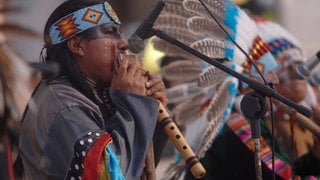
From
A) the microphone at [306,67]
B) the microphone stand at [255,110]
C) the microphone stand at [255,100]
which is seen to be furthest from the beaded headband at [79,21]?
the microphone at [306,67]

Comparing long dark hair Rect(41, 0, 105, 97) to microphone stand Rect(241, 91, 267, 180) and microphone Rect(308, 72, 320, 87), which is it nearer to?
microphone stand Rect(241, 91, 267, 180)

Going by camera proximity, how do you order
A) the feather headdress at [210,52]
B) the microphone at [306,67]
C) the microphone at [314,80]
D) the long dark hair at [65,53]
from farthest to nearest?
the microphone at [314,80], the microphone at [306,67], the feather headdress at [210,52], the long dark hair at [65,53]

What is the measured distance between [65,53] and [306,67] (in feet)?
4.76

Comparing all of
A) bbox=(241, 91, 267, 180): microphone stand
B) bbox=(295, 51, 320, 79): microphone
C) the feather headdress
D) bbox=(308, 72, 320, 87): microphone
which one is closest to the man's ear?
bbox=(241, 91, 267, 180): microphone stand

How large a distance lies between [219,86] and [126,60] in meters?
1.05

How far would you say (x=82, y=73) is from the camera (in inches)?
117

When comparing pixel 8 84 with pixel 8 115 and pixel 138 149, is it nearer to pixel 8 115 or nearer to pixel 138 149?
pixel 8 115

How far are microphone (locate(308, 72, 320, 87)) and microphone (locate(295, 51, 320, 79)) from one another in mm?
141

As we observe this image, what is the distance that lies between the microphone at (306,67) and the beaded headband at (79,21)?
1273 mm

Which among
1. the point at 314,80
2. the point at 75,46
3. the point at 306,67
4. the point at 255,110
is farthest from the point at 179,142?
the point at 314,80

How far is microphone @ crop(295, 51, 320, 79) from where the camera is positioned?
12.9 feet

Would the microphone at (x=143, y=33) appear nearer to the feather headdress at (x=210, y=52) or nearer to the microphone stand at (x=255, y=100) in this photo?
the microphone stand at (x=255, y=100)

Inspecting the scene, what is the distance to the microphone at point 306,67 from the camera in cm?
393

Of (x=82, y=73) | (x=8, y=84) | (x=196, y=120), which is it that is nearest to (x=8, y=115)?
(x=8, y=84)
